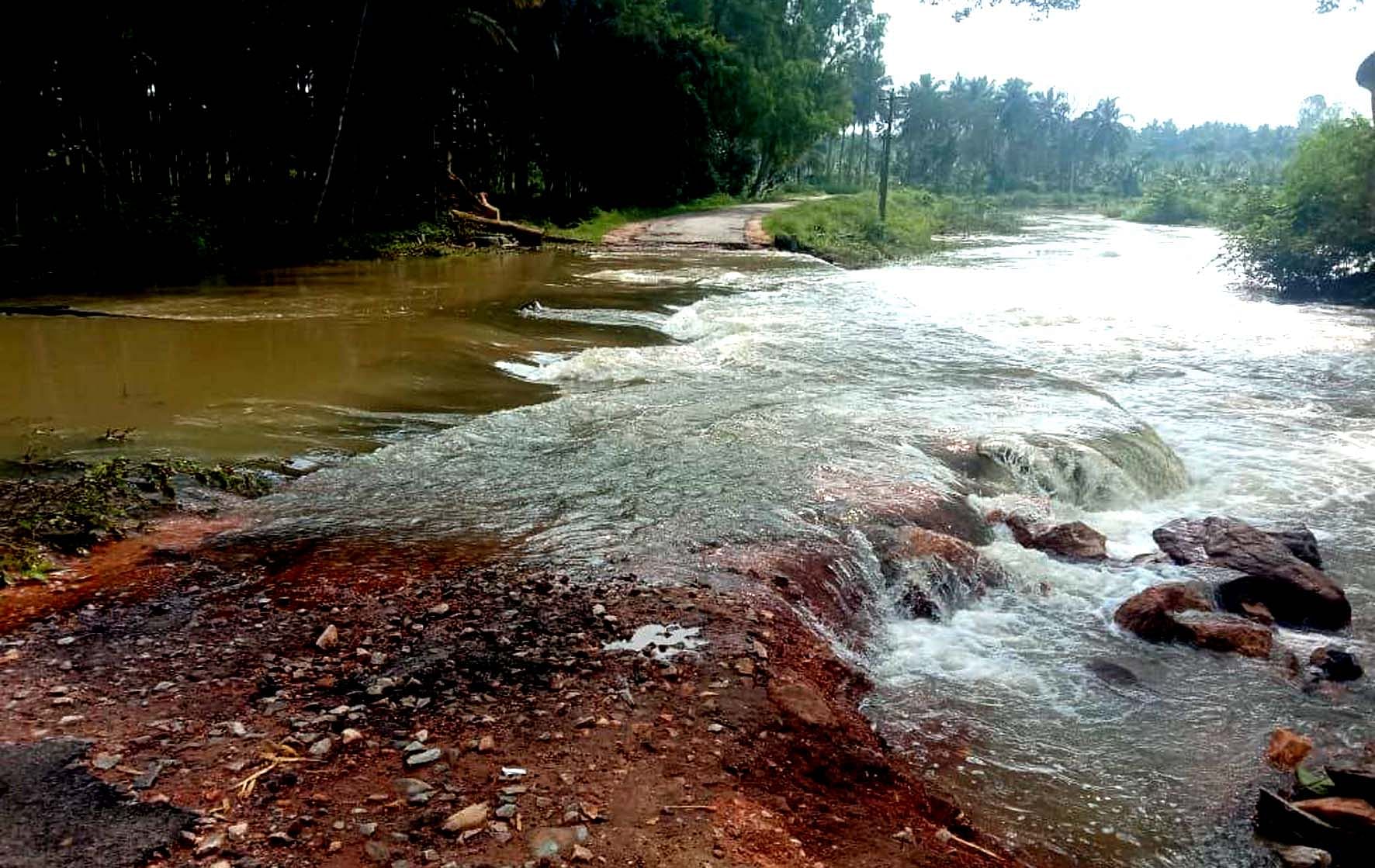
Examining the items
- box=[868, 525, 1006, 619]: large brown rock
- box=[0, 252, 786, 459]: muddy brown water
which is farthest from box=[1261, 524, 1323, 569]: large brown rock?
box=[0, 252, 786, 459]: muddy brown water

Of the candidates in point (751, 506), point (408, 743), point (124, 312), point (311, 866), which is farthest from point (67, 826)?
point (124, 312)

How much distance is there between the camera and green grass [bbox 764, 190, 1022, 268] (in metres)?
27.4

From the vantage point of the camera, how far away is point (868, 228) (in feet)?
105

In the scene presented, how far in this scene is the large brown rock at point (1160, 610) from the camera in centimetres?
574

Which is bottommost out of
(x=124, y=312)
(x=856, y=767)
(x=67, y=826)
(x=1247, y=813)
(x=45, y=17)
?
(x=1247, y=813)

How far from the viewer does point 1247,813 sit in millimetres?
4055

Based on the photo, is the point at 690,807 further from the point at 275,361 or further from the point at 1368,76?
the point at 1368,76

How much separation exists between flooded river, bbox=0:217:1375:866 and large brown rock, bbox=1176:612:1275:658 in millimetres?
128

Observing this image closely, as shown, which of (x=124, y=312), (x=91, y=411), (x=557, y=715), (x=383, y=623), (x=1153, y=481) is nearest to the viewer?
(x=557, y=715)

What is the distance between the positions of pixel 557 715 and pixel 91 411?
22.1 feet

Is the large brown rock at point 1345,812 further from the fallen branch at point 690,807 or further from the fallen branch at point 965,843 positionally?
the fallen branch at point 690,807

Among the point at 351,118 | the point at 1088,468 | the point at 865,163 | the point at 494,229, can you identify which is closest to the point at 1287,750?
the point at 1088,468

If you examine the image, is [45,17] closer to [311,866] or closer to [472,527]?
[472,527]

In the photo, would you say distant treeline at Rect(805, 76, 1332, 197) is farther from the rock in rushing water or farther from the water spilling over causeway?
the rock in rushing water
